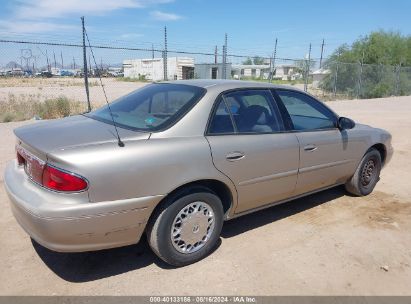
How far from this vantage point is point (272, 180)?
12.2 ft

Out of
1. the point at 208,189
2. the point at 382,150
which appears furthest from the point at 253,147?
the point at 382,150

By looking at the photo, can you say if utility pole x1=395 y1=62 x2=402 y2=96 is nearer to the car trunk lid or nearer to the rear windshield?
the rear windshield

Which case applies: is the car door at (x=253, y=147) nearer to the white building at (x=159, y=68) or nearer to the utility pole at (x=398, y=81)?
the utility pole at (x=398, y=81)

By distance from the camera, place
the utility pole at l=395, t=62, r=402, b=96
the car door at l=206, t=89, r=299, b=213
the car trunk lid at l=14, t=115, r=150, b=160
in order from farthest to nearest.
Answer: the utility pole at l=395, t=62, r=402, b=96 → the car door at l=206, t=89, r=299, b=213 → the car trunk lid at l=14, t=115, r=150, b=160

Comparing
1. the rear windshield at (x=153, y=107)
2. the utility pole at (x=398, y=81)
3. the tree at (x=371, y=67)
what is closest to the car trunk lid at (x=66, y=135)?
the rear windshield at (x=153, y=107)

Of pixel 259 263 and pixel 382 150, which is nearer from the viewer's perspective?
pixel 259 263

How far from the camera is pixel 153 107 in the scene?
3.54 meters

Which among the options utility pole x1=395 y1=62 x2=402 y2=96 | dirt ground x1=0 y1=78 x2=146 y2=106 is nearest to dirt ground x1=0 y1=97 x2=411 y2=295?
dirt ground x1=0 y1=78 x2=146 y2=106

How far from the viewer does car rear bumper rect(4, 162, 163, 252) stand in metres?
2.57

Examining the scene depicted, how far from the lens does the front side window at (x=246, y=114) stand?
336cm

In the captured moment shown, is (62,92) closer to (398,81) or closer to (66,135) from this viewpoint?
(398,81)

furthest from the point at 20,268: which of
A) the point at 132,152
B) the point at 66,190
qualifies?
the point at 132,152

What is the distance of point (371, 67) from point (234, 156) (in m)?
25.1

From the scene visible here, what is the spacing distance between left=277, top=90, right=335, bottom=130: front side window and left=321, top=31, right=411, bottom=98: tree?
17.8 meters
